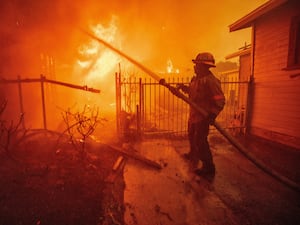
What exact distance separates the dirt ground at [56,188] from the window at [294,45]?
5756 mm

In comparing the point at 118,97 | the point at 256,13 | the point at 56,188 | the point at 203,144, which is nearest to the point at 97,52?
the point at 118,97

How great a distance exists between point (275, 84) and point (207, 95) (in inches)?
151

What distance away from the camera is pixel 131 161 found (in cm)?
448

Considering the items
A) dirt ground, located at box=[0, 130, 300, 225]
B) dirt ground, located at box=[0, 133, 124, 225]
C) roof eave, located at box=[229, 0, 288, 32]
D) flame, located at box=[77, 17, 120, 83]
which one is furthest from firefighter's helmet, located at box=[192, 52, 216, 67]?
flame, located at box=[77, 17, 120, 83]

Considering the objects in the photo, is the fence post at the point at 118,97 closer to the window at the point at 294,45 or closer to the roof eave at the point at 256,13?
the roof eave at the point at 256,13

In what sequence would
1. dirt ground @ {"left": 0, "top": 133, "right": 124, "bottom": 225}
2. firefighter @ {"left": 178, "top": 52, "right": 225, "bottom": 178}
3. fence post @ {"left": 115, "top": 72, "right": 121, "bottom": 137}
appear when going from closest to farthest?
dirt ground @ {"left": 0, "top": 133, "right": 124, "bottom": 225} → firefighter @ {"left": 178, "top": 52, "right": 225, "bottom": 178} → fence post @ {"left": 115, "top": 72, "right": 121, "bottom": 137}

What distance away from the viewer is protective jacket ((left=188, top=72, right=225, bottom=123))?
3.63m

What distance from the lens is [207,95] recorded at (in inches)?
151

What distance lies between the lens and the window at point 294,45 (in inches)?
216

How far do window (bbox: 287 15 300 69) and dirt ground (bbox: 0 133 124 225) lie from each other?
5756mm

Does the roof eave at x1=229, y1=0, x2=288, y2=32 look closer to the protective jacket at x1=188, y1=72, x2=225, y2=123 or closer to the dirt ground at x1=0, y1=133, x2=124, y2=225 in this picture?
the protective jacket at x1=188, y1=72, x2=225, y2=123

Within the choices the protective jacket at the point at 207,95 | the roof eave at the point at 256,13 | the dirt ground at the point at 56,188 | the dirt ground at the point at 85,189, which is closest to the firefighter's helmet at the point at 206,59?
the protective jacket at the point at 207,95

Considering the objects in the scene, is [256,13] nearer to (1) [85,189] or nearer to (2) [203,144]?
(2) [203,144]

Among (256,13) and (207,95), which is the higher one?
(256,13)
